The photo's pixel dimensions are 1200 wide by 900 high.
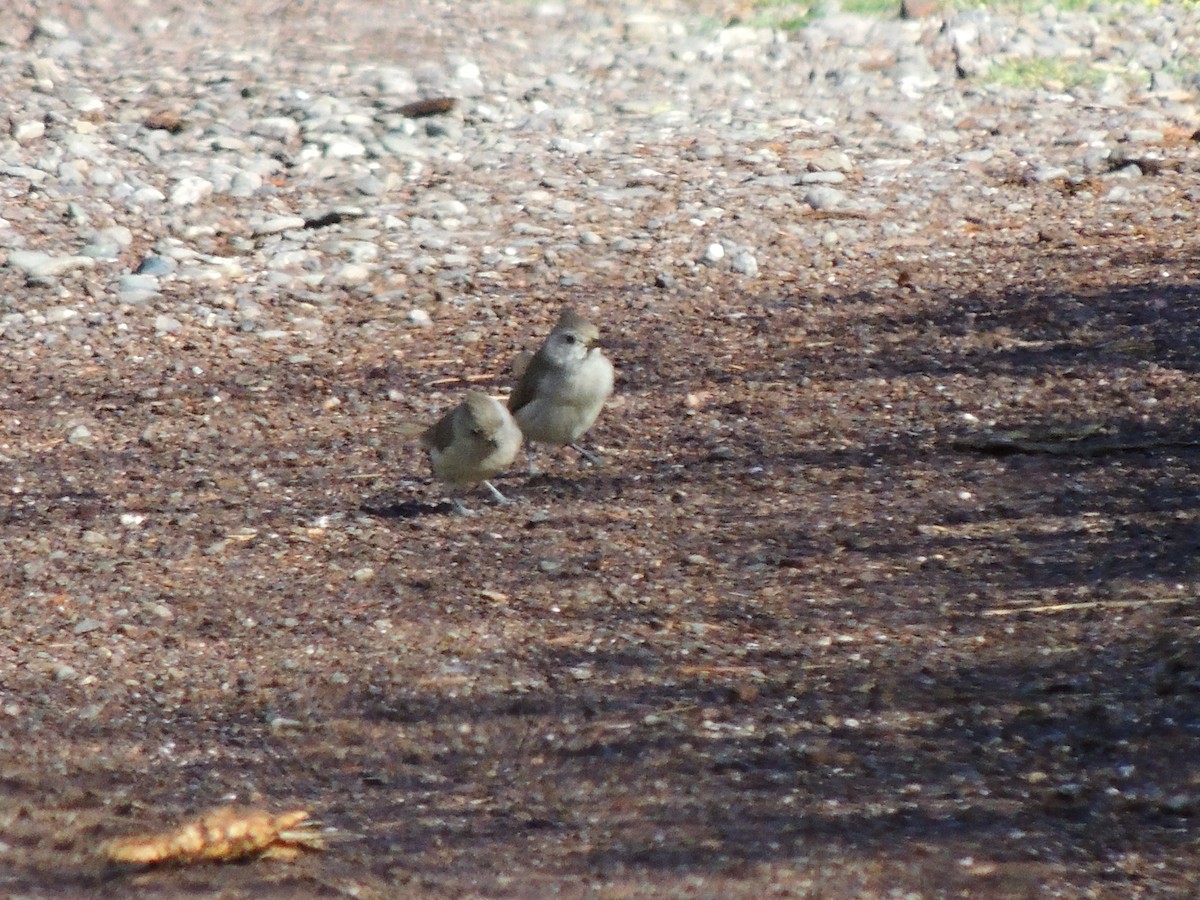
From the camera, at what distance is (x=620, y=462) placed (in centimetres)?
637

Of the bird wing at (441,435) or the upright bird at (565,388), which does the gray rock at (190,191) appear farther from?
the bird wing at (441,435)

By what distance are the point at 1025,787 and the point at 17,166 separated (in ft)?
22.7

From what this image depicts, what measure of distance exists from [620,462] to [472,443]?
2.52 ft

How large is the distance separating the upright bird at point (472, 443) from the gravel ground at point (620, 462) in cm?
18

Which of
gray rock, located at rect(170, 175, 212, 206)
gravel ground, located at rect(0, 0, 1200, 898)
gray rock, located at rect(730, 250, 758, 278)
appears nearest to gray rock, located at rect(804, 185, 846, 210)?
gravel ground, located at rect(0, 0, 1200, 898)

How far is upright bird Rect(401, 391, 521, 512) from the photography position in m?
5.81

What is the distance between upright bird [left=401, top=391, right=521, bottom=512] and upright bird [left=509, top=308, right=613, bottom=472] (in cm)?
21

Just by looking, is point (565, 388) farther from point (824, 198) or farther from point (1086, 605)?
point (824, 198)

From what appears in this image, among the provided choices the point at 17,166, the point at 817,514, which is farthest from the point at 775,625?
the point at 17,166

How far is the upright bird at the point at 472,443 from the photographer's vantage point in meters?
5.81

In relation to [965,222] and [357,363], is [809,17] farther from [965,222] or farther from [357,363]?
[357,363]

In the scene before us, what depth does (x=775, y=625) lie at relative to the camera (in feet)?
16.3

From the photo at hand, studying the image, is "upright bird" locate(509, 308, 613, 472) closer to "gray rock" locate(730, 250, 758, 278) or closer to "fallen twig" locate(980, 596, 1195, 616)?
"fallen twig" locate(980, 596, 1195, 616)

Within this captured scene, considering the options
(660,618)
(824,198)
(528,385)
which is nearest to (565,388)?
(528,385)
